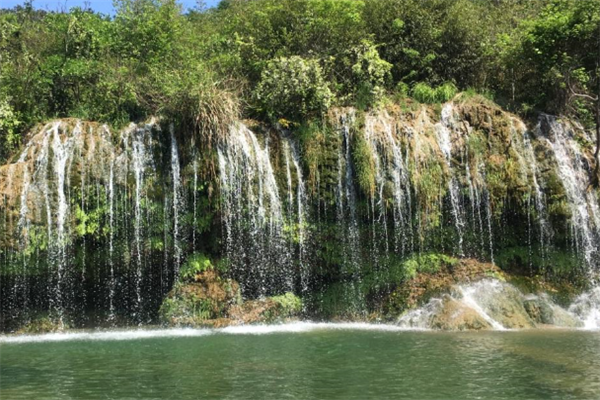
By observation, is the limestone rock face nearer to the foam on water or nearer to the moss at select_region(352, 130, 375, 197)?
the foam on water

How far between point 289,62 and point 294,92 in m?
1.35

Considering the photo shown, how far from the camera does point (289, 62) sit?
67.5 ft

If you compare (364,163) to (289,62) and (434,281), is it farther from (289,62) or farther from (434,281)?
(289,62)

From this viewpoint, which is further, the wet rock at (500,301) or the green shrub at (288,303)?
the green shrub at (288,303)

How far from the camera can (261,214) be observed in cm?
1866

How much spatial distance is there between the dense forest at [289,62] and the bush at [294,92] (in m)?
0.04

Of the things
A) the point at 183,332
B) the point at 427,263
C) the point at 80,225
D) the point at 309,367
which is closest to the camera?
the point at 309,367

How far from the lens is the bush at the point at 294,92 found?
785 inches

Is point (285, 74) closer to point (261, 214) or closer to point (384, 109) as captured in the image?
point (384, 109)

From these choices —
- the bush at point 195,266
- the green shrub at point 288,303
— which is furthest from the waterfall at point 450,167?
the bush at point 195,266


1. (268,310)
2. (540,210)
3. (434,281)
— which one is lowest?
(268,310)

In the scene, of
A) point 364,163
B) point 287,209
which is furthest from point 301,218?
point 364,163

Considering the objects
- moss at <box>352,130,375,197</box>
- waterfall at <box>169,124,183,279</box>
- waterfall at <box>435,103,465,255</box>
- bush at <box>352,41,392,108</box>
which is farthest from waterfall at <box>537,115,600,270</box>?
waterfall at <box>169,124,183,279</box>

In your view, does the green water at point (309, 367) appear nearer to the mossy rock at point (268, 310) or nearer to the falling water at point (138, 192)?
the mossy rock at point (268, 310)
